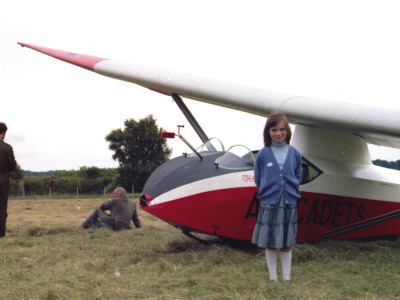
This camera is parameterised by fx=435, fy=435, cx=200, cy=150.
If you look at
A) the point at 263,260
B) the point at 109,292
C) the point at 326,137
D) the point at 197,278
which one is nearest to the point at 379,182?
the point at 326,137

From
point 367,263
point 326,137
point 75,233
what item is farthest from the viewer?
point 75,233

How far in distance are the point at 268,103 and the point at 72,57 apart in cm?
400

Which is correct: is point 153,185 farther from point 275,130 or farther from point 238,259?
point 275,130

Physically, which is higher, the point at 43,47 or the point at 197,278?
the point at 43,47

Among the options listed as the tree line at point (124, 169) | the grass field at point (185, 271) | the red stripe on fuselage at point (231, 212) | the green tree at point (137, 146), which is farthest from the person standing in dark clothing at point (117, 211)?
the green tree at point (137, 146)

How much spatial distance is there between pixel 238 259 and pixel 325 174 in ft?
5.48

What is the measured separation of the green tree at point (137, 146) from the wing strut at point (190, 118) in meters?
39.3

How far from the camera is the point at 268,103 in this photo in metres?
5.43

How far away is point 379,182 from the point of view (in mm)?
6215

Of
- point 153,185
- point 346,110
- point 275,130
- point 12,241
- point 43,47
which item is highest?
point 43,47

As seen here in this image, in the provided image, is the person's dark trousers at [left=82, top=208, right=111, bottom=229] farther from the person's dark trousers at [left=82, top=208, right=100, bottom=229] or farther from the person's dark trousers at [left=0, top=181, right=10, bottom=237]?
the person's dark trousers at [left=0, top=181, right=10, bottom=237]

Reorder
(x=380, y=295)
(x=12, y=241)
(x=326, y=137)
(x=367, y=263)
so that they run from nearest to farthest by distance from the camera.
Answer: (x=380, y=295), (x=367, y=263), (x=326, y=137), (x=12, y=241)

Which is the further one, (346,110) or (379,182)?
(379,182)

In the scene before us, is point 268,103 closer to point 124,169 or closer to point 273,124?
point 273,124
